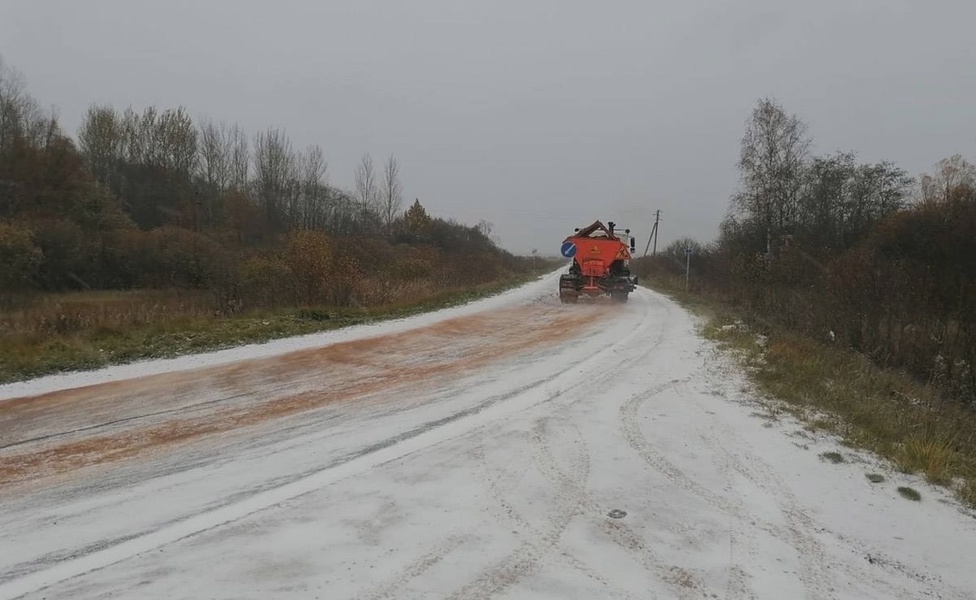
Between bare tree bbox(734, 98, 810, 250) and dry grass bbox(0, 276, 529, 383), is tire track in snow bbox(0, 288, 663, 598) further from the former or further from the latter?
bare tree bbox(734, 98, 810, 250)

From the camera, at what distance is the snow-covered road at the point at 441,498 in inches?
111

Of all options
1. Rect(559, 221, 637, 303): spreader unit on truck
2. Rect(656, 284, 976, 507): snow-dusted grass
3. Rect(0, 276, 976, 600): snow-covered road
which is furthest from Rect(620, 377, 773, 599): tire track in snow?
Rect(559, 221, 637, 303): spreader unit on truck

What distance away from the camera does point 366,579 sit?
2748 millimetres

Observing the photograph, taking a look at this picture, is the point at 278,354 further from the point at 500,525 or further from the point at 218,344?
the point at 500,525

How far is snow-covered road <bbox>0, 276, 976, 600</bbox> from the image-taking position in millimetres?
2832

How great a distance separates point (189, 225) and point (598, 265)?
3870 centimetres

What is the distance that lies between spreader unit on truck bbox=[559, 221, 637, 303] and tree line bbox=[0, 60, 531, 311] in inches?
227

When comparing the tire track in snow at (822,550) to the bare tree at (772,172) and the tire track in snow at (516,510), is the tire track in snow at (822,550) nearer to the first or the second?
the tire track in snow at (516,510)

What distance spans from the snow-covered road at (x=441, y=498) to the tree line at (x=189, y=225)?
31.6 ft

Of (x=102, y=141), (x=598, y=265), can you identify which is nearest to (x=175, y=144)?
(x=102, y=141)

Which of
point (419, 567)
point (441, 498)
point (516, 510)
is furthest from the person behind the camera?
point (441, 498)

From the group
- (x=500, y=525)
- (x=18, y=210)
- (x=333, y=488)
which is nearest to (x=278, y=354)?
(x=333, y=488)

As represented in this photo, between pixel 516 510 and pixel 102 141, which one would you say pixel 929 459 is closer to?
pixel 516 510

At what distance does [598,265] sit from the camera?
20922mm
